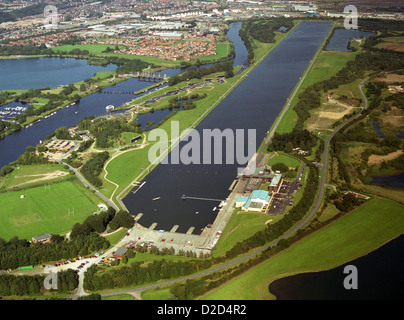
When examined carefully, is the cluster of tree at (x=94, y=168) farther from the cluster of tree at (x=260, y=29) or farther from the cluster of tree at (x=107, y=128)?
the cluster of tree at (x=260, y=29)

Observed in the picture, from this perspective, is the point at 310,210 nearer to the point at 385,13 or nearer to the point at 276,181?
the point at 276,181

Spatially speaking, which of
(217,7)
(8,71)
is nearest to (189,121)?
(8,71)

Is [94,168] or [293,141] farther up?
[293,141]

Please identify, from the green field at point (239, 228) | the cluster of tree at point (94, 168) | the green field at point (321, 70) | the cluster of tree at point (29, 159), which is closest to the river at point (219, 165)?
the green field at point (321, 70)

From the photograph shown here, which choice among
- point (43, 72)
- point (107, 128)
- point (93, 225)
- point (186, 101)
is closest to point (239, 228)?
point (93, 225)

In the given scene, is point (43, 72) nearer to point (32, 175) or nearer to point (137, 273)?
point (32, 175)

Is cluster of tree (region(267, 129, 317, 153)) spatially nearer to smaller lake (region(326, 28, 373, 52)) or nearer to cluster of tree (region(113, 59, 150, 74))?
cluster of tree (region(113, 59, 150, 74))
